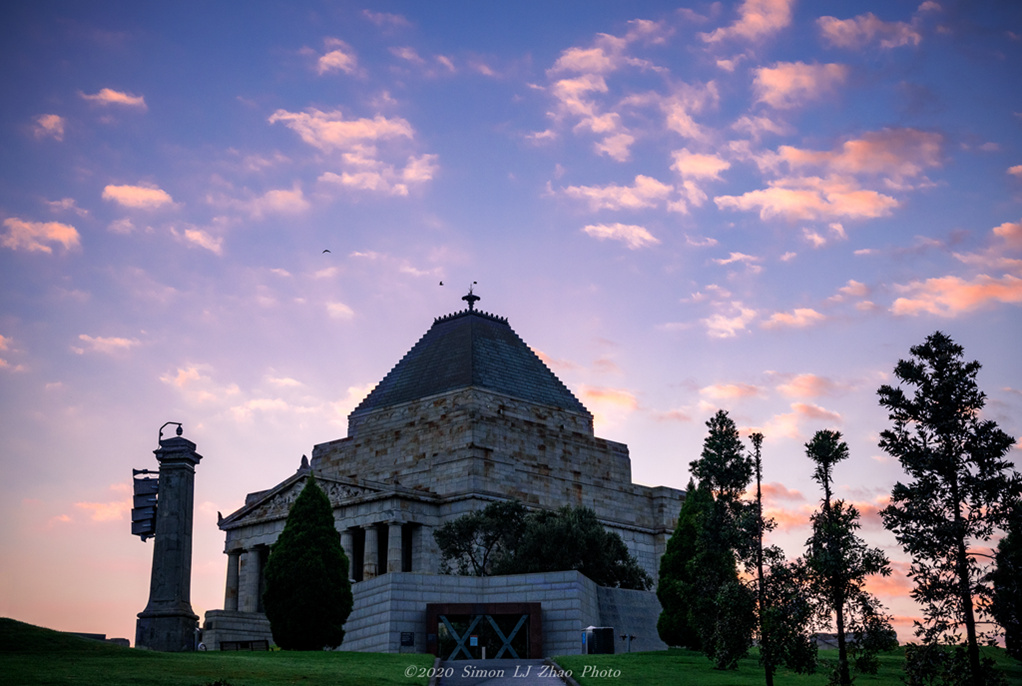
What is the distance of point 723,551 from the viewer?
34.8 metres

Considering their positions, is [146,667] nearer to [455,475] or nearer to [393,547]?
[393,547]

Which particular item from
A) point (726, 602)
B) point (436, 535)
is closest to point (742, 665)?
point (726, 602)

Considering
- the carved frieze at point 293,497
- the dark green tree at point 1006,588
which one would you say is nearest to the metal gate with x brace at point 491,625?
the dark green tree at point 1006,588

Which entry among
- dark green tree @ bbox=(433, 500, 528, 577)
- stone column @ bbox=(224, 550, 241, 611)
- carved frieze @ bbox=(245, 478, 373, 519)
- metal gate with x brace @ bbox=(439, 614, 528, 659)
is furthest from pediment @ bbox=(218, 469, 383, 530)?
metal gate with x brace @ bbox=(439, 614, 528, 659)

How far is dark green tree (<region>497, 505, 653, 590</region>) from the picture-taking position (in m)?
55.3

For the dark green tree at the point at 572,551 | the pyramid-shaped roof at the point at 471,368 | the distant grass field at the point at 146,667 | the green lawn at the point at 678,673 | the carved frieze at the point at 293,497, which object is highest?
the pyramid-shaped roof at the point at 471,368

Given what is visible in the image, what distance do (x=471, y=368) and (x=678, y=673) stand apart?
43676 millimetres

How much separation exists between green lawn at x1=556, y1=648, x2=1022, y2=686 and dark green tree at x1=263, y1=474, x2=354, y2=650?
1024 centimetres

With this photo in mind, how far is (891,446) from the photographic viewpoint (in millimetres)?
29953

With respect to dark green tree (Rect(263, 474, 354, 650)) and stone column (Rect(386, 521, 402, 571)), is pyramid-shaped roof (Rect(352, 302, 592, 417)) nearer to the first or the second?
stone column (Rect(386, 521, 402, 571))

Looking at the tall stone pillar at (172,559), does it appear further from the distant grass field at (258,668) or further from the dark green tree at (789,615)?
the dark green tree at (789,615)

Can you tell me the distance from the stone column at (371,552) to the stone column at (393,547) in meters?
0.82

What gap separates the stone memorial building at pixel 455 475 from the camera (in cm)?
6112

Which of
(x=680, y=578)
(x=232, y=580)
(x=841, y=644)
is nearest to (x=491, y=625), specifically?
(x=680, y=578)
